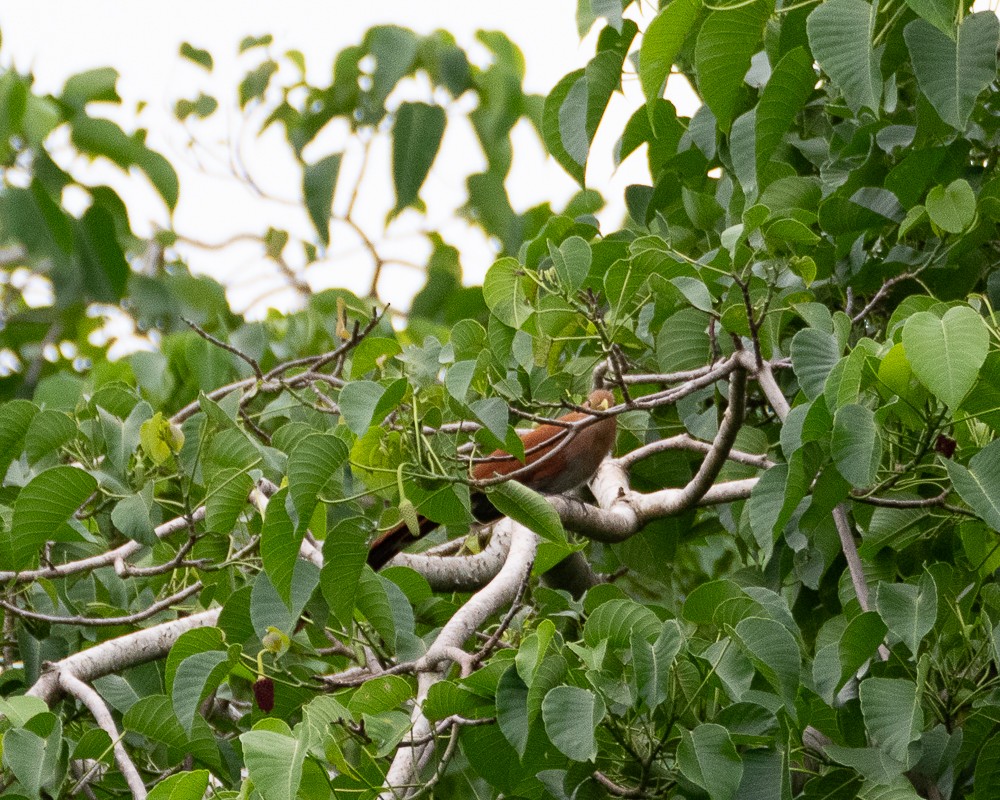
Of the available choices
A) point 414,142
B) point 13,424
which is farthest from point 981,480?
point 414,142

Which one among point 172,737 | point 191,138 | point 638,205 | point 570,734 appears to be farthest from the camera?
point 191,138

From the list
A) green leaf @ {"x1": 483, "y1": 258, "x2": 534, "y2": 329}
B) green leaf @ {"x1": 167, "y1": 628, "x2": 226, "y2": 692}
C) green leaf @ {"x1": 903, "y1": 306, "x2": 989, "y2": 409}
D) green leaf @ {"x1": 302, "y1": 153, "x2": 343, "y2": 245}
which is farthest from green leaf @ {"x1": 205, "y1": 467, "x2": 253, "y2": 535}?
green leaf @ {"x1": 302, "y1": 153, "x2": 343, "y2": 245}

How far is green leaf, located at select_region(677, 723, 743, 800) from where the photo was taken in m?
1.41

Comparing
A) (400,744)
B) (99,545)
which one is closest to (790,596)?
(400,744)

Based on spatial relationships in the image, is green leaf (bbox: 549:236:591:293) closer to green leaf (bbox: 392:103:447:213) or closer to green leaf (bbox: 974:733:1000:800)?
green leaf (bbox: 974:733:1000:800)

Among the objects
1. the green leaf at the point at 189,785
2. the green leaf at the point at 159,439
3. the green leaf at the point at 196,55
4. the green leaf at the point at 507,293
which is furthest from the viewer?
the green leaf at the point at 196,55

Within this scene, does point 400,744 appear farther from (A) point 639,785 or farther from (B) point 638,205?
(B) point 638,205

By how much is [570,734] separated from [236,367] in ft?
7.02

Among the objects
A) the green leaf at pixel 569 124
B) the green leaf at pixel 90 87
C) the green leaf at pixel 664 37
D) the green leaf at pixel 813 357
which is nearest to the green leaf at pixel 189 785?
the green leaf at pixel 813 357

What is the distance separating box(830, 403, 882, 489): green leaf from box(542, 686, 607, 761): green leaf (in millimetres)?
426

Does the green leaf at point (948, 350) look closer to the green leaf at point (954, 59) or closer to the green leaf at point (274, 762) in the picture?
the green leaf at point (954, 59)

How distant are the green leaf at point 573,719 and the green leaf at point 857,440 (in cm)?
43

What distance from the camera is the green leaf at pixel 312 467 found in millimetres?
1505

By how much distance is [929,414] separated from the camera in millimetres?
1499
